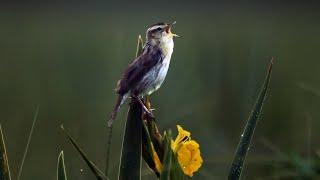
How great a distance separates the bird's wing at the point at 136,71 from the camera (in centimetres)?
221

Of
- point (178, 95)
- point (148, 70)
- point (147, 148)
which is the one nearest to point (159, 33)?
point (148, 70)

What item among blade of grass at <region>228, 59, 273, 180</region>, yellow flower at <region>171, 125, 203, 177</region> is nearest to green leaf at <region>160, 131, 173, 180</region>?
yellow flower at <region>171, 125, 203, 177</region>

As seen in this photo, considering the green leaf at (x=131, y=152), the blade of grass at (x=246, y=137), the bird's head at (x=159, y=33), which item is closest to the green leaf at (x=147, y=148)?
the green leaf at (x=131, y=152)

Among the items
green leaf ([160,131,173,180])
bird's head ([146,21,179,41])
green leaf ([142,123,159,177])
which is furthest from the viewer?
bird's head ([146,21,179,41])

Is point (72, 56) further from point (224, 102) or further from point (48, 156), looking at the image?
point (48, 156)

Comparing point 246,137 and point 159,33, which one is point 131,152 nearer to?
point 246,137

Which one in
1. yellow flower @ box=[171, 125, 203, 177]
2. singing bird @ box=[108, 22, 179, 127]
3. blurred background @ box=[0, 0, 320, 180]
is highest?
singing bird @ box=[108, 22, 179, 127]

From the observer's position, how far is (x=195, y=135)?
4973 millimetres

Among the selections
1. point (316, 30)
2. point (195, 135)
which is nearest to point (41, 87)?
point (195, 135)

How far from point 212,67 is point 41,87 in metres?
1.56

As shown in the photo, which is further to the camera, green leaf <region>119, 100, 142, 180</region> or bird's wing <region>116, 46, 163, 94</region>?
bird's wing <region>116, 46, 163, 94</region>

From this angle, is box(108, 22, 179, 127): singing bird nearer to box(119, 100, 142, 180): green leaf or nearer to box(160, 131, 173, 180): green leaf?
box(119, 100, 142, 180): green leaf

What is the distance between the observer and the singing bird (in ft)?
7.36

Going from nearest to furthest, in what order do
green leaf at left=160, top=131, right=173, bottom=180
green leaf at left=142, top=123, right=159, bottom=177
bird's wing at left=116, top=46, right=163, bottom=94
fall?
1. green leaf at left=160, top=131, right=173, bottom=180
2. green leaf at left=142, top=123, right=159, bottom=177
3. bird's wing at left=116, top=46, right=163, bottom=94
